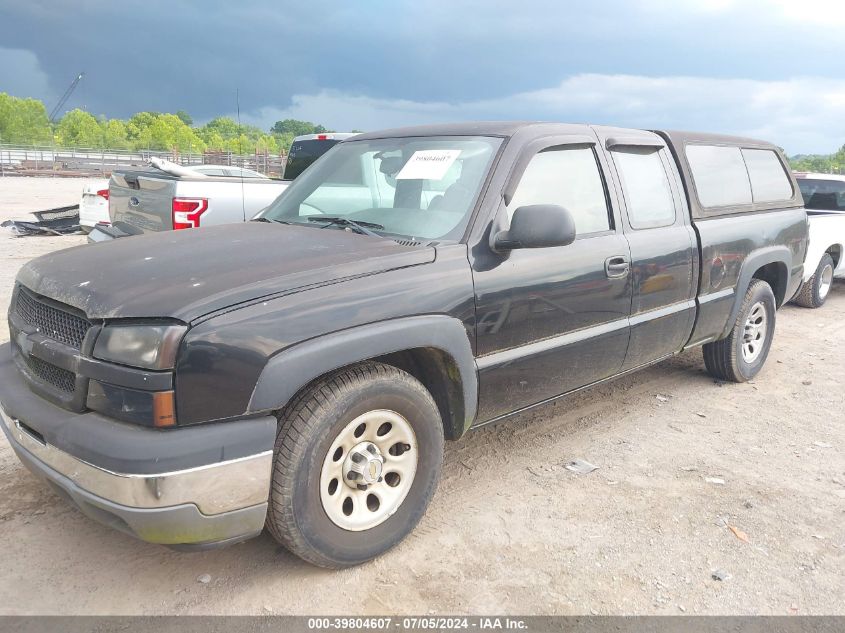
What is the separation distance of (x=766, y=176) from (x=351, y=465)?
14.1ft

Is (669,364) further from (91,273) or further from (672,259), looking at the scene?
(91,273)

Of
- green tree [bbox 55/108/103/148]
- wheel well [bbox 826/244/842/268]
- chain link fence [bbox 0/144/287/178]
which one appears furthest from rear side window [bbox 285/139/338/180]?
green tree [bbox 55/108/103/148]

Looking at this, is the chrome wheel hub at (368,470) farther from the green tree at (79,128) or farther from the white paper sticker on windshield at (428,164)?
the green tree at (79,128)

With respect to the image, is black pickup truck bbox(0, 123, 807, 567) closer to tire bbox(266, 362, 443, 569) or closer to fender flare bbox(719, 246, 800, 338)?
tire bbox(266, 362, 443, 569)

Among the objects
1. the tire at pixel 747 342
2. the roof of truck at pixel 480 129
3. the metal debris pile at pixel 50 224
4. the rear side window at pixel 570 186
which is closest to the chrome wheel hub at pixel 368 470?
the rear side window at pixel 570 186

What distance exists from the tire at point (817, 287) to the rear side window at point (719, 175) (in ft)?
13.5

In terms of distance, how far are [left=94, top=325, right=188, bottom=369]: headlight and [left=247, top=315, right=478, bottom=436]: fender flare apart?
1.01ft

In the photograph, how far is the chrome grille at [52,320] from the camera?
2.57m

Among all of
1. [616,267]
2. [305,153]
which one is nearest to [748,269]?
[616,267]

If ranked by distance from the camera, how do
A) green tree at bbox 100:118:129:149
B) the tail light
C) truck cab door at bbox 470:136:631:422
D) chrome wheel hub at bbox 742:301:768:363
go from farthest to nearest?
green tree at bbox 100:118:129:149 < the tail light < chrome wheel hub at bbox 742:301:768:363 < truck cab door at bbox 470:136:631:422

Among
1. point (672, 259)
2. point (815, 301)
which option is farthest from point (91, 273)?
point (815, 301)

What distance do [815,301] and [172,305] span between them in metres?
8.60

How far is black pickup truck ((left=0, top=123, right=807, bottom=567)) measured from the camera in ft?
7.73

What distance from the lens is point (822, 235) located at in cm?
850
